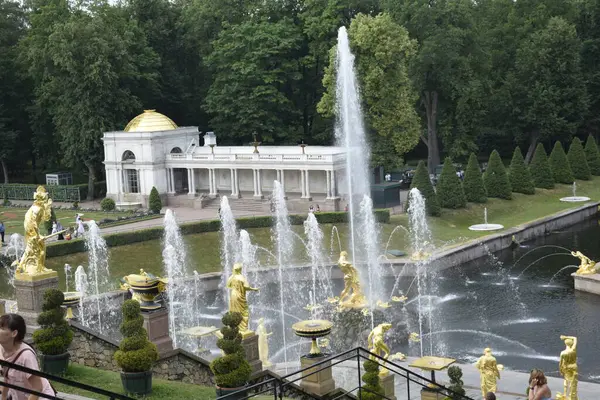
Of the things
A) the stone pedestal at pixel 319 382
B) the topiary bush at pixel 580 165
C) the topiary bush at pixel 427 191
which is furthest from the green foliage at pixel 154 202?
the stone pedestal at pixel 319 382

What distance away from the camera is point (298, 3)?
3204 inches

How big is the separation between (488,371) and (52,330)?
1121cm

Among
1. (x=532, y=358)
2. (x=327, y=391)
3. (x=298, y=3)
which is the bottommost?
(x=532, y=358)

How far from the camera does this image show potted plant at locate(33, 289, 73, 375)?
68.4ft

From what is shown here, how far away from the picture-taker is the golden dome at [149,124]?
69.4m

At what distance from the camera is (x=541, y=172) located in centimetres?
6944

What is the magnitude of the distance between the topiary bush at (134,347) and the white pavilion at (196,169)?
44696 millimetres

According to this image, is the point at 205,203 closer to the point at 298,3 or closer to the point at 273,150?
the point at 273,150

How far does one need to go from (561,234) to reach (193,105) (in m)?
39.4

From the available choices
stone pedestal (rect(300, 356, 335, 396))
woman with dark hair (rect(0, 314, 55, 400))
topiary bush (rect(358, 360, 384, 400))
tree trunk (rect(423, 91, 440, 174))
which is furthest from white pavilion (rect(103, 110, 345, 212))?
woman with dark hair (rect(0, 314, 55, 400))

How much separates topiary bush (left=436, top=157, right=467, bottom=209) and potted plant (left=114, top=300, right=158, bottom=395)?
42.4 m

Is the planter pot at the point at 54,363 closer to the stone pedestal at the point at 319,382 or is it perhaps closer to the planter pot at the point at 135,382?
the planter pot at the point at 135,382

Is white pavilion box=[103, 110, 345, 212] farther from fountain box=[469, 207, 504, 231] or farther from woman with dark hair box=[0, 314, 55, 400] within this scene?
woman with dark hair box=[0, 314, 55, 400]

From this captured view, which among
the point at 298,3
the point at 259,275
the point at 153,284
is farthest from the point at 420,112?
the point at 153,284
